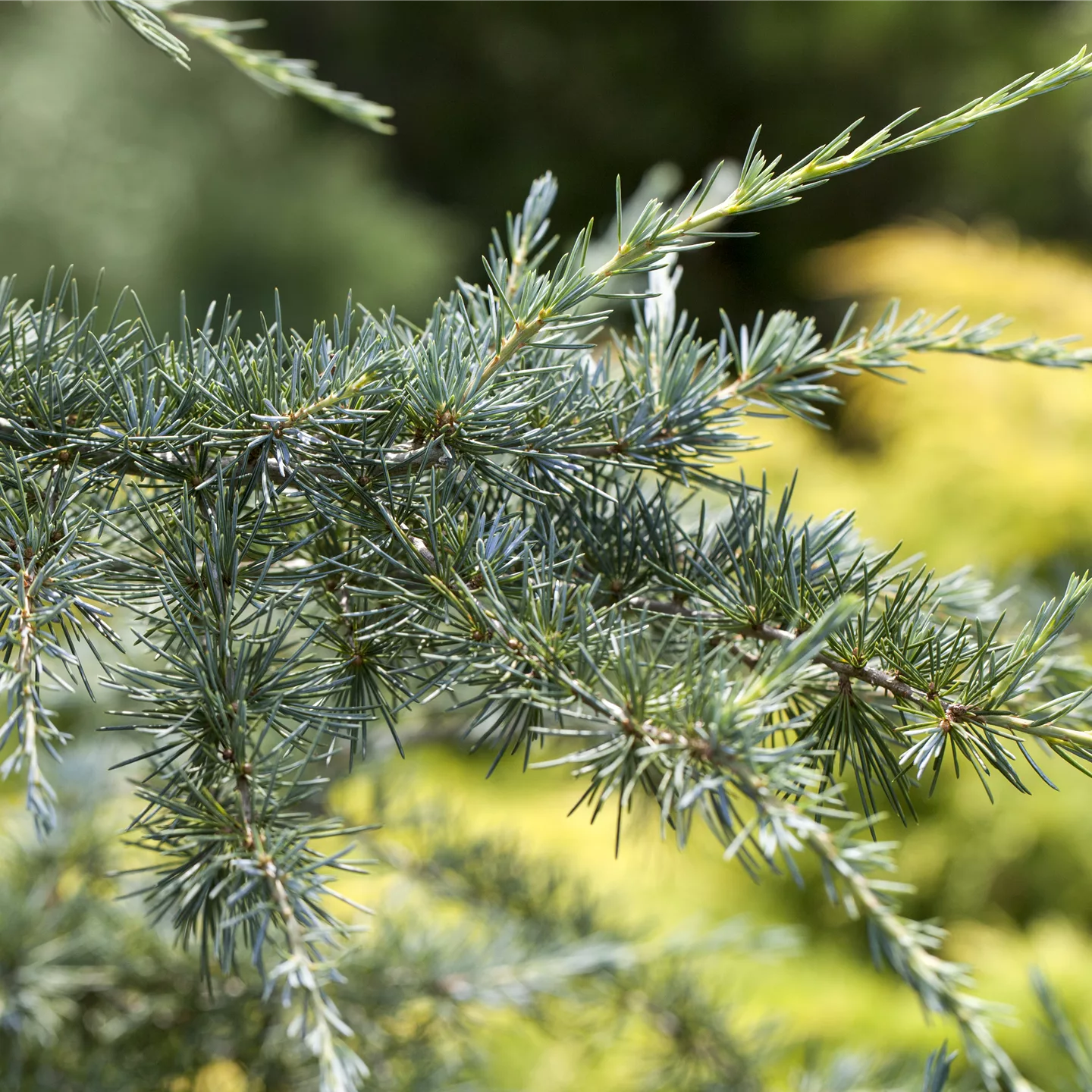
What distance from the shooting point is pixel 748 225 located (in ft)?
9.08

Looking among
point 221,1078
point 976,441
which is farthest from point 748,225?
point 221,1078

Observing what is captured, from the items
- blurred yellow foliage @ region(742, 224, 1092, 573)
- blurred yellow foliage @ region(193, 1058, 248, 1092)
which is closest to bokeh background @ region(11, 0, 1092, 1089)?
blurred yellow foliage @ region(742, 224, 1092, 573)

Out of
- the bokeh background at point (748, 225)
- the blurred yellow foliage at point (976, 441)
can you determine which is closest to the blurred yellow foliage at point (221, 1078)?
the bokeh background at point (748, 225)

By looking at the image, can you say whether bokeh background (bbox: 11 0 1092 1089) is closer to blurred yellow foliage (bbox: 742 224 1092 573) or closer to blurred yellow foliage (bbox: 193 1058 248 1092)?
blurred yellow foliage (bbox: 742 224 1092 573)

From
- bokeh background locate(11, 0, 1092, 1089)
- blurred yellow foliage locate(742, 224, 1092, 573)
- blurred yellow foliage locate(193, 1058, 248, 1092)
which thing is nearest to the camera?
blurred yellow foliage locate(193, 1058, 248, 1092)

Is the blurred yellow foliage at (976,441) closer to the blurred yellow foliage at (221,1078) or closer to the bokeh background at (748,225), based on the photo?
the bokeh background at (748,225)

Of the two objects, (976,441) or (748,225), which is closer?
(976,441)

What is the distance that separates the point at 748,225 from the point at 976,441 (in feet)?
4.77

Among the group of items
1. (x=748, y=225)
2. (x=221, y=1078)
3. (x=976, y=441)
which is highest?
(x=748, y=225)

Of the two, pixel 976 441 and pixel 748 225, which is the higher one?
pixel 748 225

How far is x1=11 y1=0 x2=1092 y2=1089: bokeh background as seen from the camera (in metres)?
1.27

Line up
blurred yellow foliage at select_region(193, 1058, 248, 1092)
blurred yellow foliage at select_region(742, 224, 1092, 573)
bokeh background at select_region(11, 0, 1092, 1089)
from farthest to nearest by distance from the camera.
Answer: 1. blurred yellow foliage at select_region(742, 224, 1092, 573)
2. bokeh background at select_region(11, 0, 1092, 1089)
3. blurred yellow foliage at select_region(193, 1058, 248, 1092)

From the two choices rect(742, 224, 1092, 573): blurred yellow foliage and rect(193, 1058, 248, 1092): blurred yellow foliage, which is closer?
rect(193, 1058, 248, 1092): blurred yellow foliage

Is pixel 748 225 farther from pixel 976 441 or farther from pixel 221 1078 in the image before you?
pixel 221 1078
